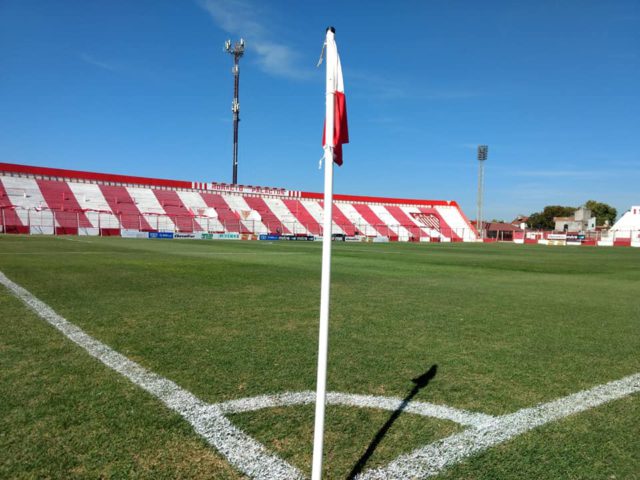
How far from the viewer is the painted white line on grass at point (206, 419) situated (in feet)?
7.50

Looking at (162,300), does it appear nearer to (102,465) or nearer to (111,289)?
(111,289)

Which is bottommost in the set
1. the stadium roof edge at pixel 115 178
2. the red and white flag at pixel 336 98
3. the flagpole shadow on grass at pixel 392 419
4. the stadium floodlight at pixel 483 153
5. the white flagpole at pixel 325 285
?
the flagpole shadow on grass at pixel 392 419

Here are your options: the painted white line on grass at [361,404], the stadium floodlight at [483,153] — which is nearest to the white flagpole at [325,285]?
the painted white line on grass at [361,404]

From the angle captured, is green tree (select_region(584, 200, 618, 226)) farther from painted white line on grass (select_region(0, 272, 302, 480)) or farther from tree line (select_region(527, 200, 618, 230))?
painted white line on grass (select_region(0, 272, 302, 480))

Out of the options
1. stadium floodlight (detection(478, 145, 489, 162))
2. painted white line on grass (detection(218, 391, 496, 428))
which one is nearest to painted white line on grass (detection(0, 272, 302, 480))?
painted white line on grass (detection(218, 391, 496, 428))

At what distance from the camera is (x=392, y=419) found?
9.55ft

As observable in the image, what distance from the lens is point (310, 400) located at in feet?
10.4

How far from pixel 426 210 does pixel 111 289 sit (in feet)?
235

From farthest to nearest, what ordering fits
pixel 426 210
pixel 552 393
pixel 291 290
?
pixel 426 210
pixel 291 290
pixel 552 393

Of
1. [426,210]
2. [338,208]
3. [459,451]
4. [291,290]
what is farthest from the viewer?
[426,210]

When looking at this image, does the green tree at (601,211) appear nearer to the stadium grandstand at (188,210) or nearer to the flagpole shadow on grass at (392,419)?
the stadium grandstand at (188,210)

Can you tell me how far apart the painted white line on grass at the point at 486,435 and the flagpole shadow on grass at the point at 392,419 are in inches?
2.7

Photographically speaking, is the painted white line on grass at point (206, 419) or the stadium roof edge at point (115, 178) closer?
the painted white line on grass at point (206, 419)

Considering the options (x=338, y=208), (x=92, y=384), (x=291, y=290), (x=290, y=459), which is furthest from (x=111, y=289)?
(x=338, y=208)
